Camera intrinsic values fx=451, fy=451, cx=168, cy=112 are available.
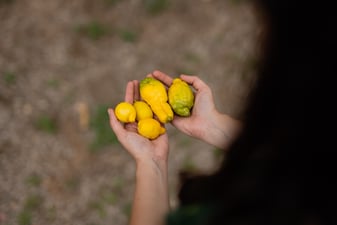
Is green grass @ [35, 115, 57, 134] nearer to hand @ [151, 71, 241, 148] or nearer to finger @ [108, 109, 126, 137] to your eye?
finger @ [108, 109, 126, 137]

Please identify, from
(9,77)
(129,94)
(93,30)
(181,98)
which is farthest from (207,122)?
(9,77)

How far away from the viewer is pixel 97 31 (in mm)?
4398

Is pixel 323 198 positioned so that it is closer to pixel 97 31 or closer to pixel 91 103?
pixel 91 103

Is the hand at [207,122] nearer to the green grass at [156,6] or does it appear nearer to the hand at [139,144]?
the hand at [139,144]

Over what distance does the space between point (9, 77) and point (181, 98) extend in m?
2.00

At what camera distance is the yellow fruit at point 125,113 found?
9.56 feet

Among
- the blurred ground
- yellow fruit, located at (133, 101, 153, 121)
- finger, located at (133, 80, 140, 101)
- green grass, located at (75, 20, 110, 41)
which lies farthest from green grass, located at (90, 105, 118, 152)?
yellow fruit, located at (133, 101, 153, 121)

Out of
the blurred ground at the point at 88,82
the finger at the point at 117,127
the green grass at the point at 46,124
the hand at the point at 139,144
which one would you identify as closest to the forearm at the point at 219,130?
the hand at the point at 139,144

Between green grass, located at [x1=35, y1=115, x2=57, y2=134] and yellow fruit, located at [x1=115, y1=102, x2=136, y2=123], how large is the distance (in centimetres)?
124

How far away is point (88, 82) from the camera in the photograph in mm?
4191

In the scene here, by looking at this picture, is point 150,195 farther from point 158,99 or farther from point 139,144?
point 158,99

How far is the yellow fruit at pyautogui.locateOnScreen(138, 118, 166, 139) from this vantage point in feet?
9.43

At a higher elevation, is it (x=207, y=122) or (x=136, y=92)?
(x=136, y=92)

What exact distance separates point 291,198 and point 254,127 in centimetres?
27
